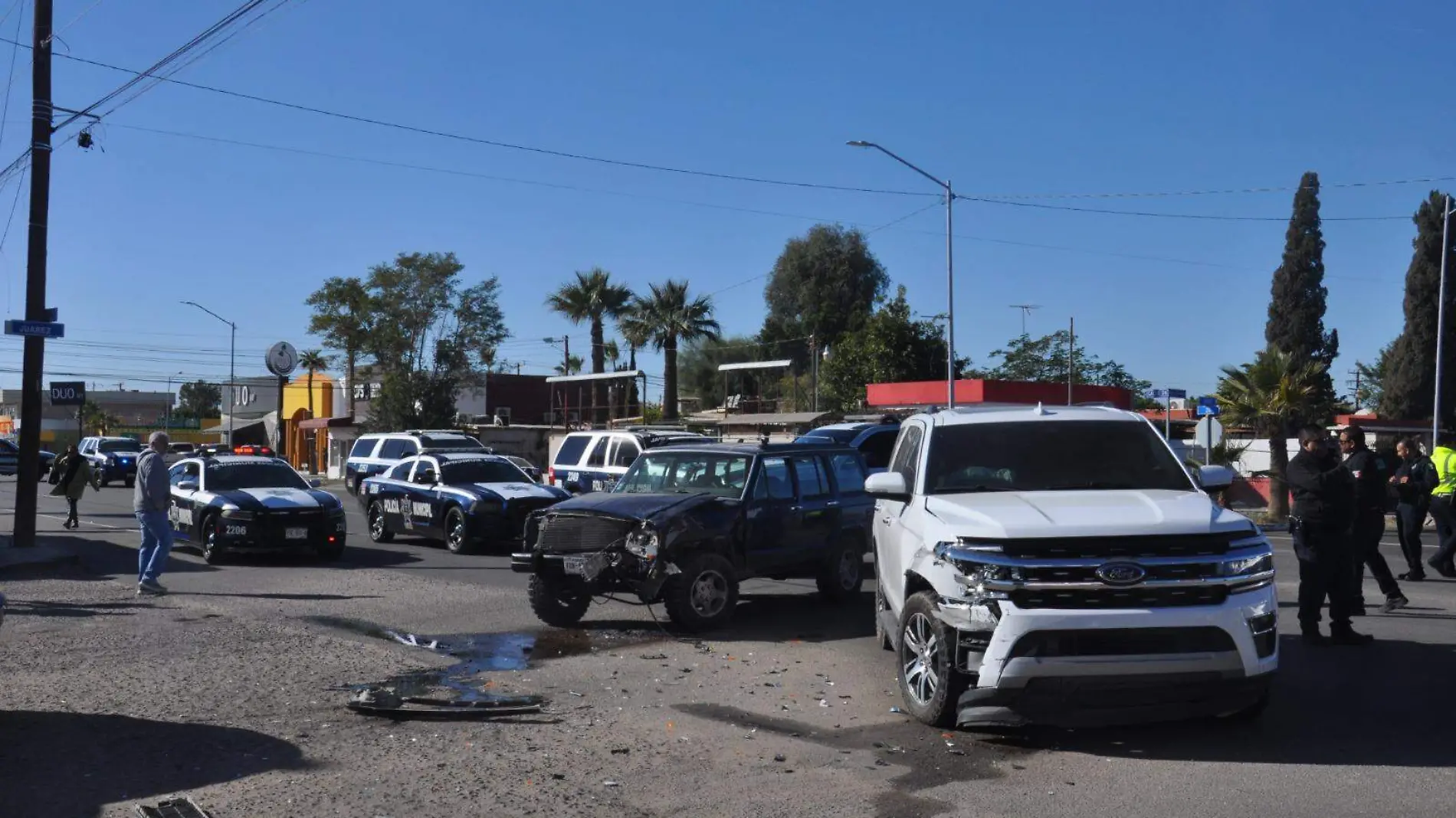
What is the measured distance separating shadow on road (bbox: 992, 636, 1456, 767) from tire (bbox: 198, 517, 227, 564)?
1389 cm

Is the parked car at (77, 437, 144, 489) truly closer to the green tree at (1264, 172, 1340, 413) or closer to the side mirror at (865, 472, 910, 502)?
the side mirror at (865, 472, 910, 502)

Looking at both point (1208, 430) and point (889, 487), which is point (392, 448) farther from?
point (889, 487)

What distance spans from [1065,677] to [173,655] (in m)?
7.17

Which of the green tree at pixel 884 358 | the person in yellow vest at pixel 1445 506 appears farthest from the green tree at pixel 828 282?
the person in yellow vest at pixel 1445 506

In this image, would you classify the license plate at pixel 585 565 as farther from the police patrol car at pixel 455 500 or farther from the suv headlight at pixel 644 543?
the police patrol car at pixel 455 500

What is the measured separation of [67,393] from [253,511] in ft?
29.4

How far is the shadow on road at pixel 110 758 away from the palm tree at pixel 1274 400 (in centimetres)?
2632

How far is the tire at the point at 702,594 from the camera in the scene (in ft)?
37.0

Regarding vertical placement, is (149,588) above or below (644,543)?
below

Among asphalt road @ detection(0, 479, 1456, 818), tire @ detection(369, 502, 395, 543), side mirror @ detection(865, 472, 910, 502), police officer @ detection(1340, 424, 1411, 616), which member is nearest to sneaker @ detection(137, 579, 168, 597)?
asphalt road @ detection(0, 479, 1456, 818)

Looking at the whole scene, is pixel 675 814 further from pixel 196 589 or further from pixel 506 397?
pixel 506 397

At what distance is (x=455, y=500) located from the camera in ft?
64.2

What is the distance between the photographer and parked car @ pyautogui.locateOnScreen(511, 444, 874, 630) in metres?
11.2

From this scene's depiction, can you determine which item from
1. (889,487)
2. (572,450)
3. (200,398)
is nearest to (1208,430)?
(572,450)
